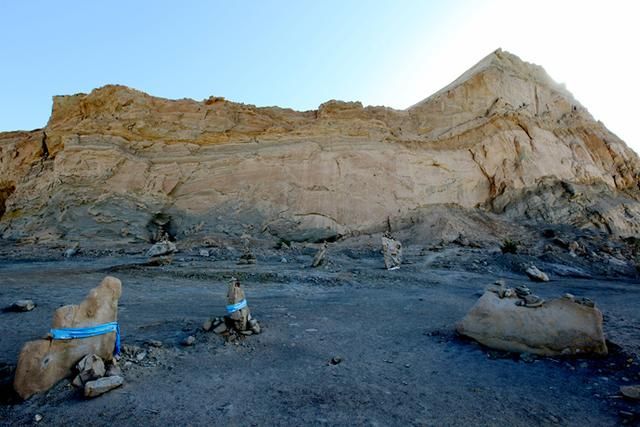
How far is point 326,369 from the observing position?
348 centimetres

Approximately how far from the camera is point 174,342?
404 centimetres

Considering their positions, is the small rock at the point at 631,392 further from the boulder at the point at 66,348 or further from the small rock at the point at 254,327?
the boulder at the point at 66,348

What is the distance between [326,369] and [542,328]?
2217mm

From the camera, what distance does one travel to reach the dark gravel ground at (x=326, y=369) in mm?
2580

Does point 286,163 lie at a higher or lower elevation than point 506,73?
lower

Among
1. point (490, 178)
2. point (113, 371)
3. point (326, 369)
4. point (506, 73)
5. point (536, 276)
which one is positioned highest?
point (506, 73)

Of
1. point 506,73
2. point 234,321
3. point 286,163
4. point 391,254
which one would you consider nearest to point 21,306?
point 234,321

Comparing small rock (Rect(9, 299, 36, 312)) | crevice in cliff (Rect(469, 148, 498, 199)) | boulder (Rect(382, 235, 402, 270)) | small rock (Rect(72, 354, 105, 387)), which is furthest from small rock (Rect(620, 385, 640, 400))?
crevice in cliff (Rect(469, 148, 498, 199))

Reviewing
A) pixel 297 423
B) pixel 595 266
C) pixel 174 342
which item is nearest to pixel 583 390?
pixel 297 423

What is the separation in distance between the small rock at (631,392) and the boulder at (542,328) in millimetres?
839

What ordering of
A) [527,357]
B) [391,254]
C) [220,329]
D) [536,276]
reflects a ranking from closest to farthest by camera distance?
[527,357] → [220,329] → [536,276] → [391,254]

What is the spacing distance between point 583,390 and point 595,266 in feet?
34.0

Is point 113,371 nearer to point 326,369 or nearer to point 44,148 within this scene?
point 326,369

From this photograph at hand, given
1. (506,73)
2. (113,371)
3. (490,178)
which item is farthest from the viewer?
(506,73)
